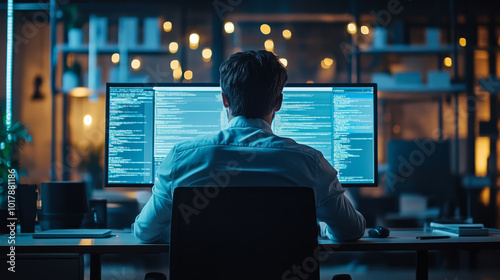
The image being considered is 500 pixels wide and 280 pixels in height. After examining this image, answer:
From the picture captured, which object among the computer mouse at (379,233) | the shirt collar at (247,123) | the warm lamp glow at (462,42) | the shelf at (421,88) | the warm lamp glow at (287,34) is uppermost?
the warm lamp glow at (287,34)

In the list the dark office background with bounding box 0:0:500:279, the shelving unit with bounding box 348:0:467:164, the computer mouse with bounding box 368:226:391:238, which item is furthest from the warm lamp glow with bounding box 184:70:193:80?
the computer mouse with bounding box 368:226:391:238

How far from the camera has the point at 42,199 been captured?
1.87 meters

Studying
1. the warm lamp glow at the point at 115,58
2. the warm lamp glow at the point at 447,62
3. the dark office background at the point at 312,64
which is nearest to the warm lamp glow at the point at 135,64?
the dark office background at the point at 312,64

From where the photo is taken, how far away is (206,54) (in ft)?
17.4

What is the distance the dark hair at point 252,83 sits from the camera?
1411 millimetres

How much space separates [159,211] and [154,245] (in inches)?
5.5

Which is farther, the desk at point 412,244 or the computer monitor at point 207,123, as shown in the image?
the computer monitor at point 207,123

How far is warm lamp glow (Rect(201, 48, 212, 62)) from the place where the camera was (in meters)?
5.29

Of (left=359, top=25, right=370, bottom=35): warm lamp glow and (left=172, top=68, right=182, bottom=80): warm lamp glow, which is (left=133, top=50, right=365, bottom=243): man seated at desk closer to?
(left=172, top=68, right=182, bottom=80): warm lamp glow

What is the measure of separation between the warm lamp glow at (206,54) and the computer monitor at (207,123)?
3414mm

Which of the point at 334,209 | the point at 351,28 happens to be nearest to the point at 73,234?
the point at 334,209

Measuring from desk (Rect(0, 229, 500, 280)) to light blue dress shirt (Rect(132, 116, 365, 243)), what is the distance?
126mm

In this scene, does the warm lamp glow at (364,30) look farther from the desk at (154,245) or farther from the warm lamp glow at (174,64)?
the desk at (154,245)

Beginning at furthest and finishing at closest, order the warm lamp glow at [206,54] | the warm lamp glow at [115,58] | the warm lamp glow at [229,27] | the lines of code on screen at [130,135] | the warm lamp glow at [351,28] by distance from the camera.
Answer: the warm lamp glow at [229,27], the warm lamp glow at [206,54], the warm lamp glow at [115,58], the warm lamp glow at [351,28], the lines of code on screen at [130,135]
